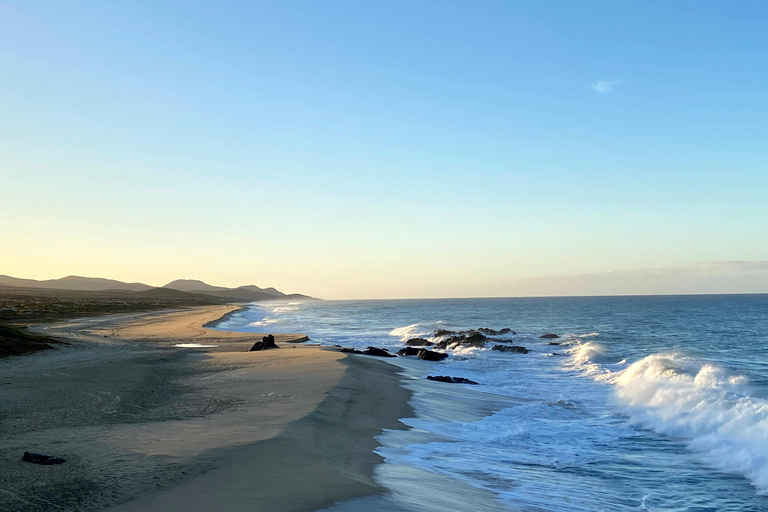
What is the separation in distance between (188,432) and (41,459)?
8.53ft

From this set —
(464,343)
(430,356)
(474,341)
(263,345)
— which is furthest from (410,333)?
(263,345)

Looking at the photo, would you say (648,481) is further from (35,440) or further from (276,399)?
(35,440)

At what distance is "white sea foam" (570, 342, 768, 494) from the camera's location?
1138 cm

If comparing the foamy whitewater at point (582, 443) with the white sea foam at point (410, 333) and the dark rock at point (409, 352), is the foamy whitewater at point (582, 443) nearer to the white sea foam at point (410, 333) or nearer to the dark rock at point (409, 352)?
the dark rock at point (409, 352)

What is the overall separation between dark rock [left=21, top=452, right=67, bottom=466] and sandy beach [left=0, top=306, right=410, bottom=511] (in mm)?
123

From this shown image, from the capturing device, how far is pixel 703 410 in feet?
48.6

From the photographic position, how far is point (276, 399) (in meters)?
13.0

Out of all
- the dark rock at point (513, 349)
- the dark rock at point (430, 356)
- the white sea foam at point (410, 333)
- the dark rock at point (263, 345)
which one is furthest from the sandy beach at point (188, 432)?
the white sea foam at point (410, 333)

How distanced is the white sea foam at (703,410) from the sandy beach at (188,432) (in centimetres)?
761

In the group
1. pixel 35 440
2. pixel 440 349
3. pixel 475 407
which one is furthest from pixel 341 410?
pixel 440 349

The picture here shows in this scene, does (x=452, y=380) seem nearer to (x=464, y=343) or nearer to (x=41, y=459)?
(x=41, y=459)

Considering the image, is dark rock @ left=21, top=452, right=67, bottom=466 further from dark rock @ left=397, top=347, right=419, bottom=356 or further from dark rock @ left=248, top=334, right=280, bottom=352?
dark rock @ left=397, top=347, right=419, bottom=356

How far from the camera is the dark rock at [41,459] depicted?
6.68 meters

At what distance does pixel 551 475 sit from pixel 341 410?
5.17 meters
